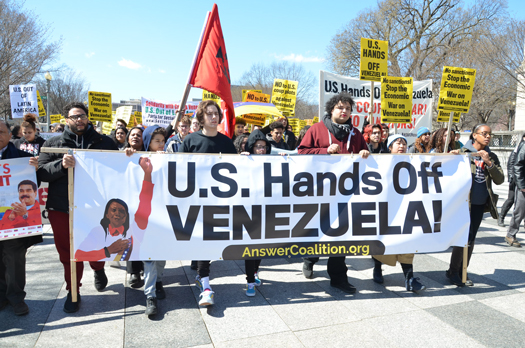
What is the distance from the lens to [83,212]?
3.60 meters

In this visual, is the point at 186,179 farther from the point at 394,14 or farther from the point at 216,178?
the point at 394,14

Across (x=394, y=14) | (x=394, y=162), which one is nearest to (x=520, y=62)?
(x=394, y=14)

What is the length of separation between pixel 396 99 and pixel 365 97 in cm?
184

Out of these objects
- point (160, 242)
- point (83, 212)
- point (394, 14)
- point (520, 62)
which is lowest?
point (160, 242)

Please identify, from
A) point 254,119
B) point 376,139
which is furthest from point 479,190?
point 254,119

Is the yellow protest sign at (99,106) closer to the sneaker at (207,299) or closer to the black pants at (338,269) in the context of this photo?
the sneaker at (207,299)

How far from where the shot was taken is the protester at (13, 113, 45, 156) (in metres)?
A: 6.04

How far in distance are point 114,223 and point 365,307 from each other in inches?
105

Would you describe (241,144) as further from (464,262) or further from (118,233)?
(464,262)

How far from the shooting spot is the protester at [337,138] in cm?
414

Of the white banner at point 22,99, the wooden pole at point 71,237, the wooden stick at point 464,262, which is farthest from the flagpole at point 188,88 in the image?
the white banner at point 22,99

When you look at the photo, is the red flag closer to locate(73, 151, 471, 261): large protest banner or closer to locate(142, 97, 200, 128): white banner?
locate(73, 151, 471, 261): large protest banner

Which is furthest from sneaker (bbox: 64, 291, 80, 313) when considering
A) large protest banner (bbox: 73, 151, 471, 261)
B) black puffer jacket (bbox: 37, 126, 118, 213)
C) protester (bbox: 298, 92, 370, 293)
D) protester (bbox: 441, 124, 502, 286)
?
protester (bbox: 441, 124, 502, 286)

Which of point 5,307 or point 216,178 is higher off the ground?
point 216,178
